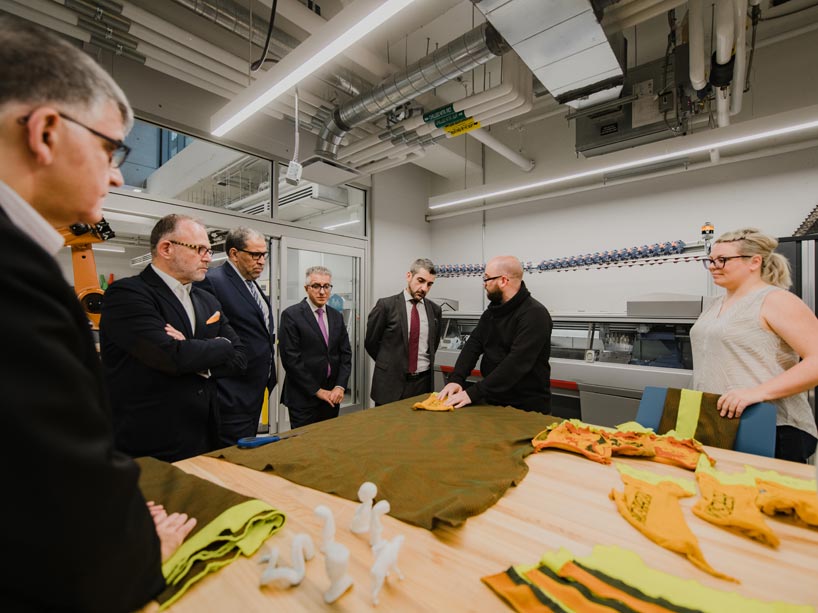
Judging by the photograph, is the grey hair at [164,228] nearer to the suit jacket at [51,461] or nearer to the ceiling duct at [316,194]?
the suit jacket at [51,461]

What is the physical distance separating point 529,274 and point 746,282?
3.21m

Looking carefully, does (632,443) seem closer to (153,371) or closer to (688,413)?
(688,413)

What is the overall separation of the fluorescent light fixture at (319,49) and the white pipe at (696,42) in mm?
1901

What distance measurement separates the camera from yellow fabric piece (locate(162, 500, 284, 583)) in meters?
0.65

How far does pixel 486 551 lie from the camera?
2.46 ft

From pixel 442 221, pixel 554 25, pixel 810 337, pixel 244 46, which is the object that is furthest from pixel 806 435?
pixel 442 221

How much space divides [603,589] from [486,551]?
21cm

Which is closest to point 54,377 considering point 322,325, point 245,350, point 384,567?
point 384,567

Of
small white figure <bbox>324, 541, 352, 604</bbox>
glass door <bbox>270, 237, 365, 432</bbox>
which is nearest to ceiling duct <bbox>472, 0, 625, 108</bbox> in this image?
small white figure <bbox>324, 541, 352, 604</bbox>

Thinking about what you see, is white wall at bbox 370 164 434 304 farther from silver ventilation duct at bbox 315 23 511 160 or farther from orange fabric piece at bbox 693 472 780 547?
orange fabric piece at bbox 693 472 780 547

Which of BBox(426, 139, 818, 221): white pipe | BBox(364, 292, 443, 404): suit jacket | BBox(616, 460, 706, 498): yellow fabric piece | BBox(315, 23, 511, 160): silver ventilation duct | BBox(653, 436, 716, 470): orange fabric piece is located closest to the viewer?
BBox(616, 460, 706, 498): yellow fabric piece

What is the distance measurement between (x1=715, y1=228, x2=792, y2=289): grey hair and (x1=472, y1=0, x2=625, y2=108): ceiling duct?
4.26 feet

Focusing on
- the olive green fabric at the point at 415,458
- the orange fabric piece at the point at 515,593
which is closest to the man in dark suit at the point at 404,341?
the olive green fabric at the point at 415,458

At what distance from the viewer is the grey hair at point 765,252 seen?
5.66 ft
